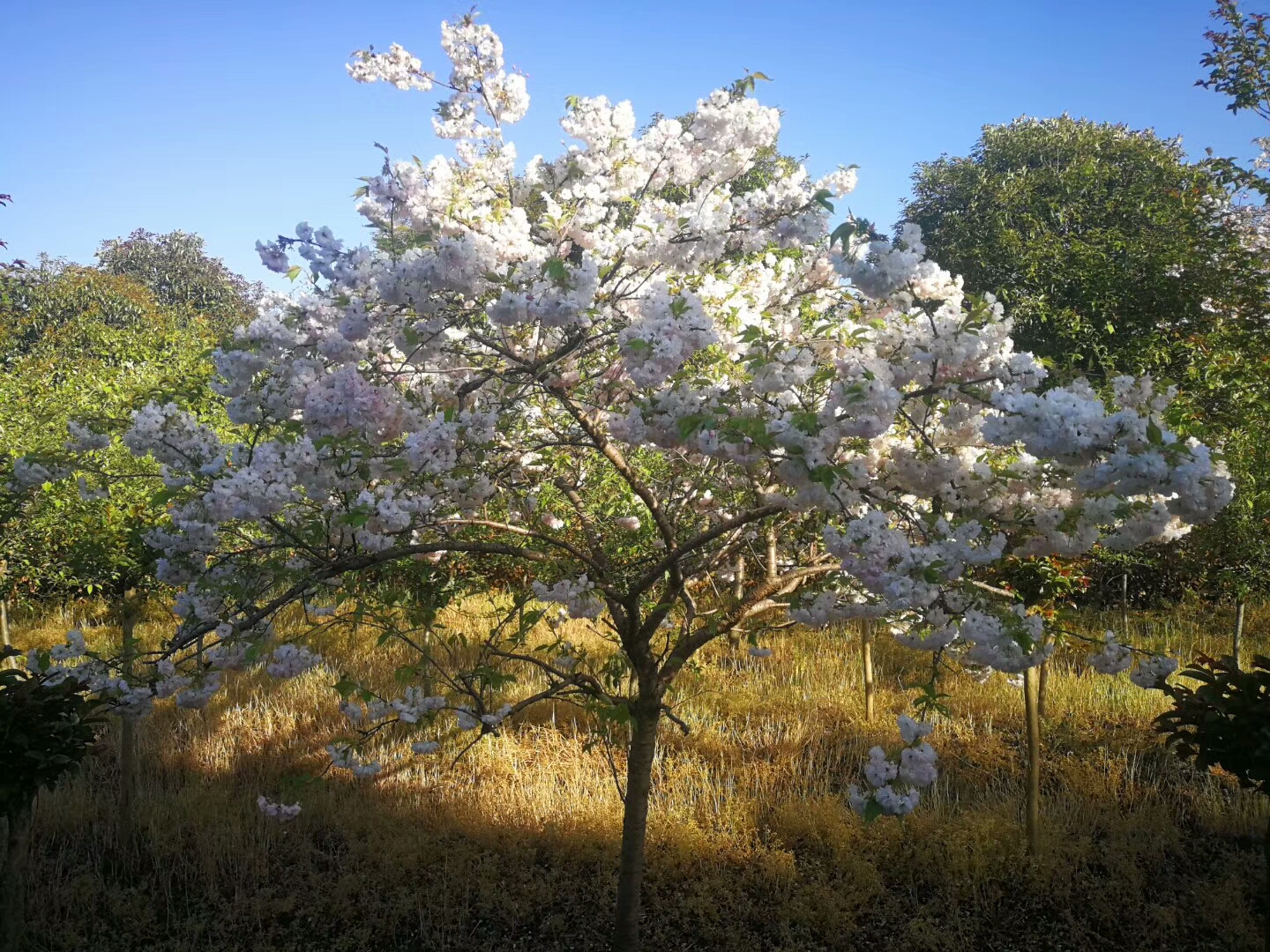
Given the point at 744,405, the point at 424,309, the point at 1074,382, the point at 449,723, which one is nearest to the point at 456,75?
the point at 424,309

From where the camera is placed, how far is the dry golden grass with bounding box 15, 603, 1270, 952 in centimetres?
412

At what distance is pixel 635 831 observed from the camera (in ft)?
11.9

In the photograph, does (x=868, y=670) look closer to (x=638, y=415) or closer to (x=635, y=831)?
(x=635, y=831)

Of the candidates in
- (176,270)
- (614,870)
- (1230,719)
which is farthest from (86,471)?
(176,270)

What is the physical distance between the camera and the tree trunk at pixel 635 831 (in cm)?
363

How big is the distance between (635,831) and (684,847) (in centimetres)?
121

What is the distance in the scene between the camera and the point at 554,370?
11.0ft

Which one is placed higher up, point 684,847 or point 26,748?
point 26,748

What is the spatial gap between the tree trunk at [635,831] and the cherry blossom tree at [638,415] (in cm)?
1

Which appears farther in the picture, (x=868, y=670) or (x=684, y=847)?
(x=868, y=670)

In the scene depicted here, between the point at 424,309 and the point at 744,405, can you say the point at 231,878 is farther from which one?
the point at 744,405

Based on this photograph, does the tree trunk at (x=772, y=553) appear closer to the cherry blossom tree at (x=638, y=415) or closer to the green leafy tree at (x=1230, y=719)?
the cherry blossom tree at (x=638, y=415)

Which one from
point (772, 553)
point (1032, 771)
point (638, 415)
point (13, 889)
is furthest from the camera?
point (1032, 771)

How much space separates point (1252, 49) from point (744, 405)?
6555 mm
